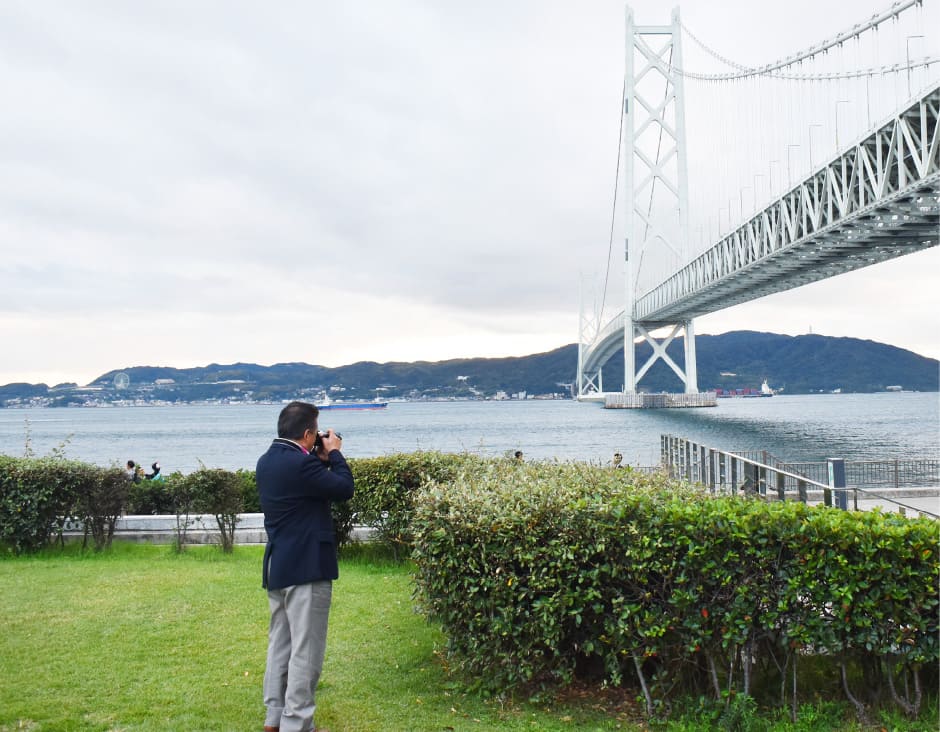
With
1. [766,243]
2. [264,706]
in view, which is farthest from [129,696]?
[766,243]

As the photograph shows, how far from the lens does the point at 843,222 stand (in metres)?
27.5

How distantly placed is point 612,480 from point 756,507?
2.96 feet

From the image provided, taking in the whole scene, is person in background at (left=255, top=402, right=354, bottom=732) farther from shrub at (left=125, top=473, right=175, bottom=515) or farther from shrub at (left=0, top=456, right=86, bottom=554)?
shrub at (left=125, top=473, right=175, bottom=515)

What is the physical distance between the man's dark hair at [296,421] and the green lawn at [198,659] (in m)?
1.51

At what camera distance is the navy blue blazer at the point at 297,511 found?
3613 millimetres

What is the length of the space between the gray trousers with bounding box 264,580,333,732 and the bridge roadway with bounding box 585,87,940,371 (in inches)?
894

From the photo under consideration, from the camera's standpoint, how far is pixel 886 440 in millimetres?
49281

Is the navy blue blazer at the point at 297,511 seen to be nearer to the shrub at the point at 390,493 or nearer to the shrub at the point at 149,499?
the shrub at the point at 390,493

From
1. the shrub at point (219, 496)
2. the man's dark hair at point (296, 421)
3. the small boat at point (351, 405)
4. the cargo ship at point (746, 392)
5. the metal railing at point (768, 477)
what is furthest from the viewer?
the cargo ship at point (746, 392)

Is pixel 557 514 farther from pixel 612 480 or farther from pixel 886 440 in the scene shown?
pixel 886 440

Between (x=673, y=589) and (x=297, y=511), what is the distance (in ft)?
6.10

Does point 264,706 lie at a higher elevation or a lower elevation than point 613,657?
lower

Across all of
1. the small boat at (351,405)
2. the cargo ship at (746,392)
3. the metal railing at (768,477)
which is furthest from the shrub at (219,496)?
the cargo ship at (746,392)

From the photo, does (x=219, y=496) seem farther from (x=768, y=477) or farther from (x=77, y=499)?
(x=768, y=477)
